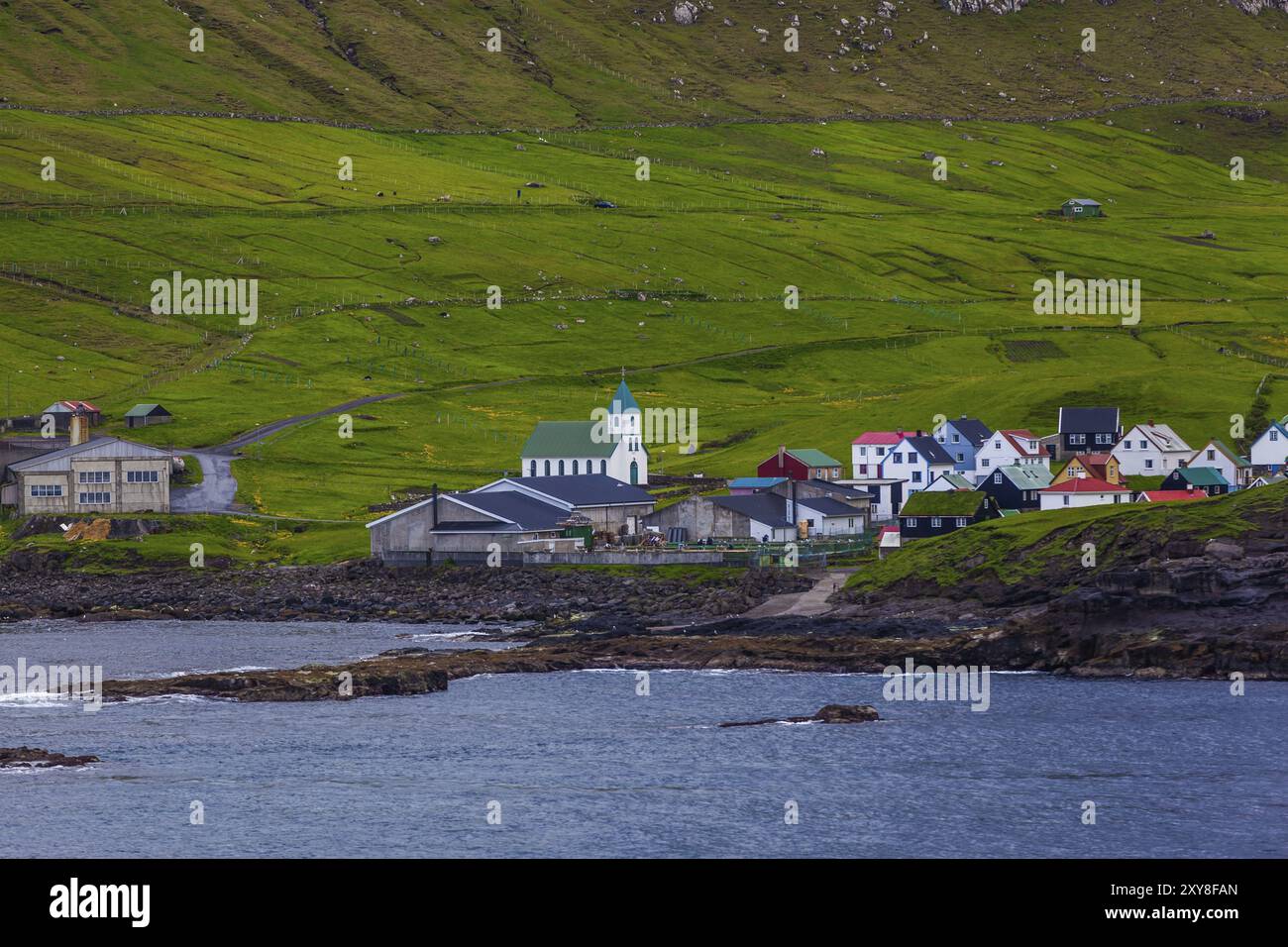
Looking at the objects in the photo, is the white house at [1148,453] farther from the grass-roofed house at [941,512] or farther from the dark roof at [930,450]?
the grass-roofed house at [941,512]

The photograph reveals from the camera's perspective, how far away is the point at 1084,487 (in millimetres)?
136375

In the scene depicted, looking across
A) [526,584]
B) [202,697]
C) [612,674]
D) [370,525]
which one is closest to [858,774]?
[612,674]

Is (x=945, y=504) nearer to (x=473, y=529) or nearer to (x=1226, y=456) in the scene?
(x=1226, y=456)

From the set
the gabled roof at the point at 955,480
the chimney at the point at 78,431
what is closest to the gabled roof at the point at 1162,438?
the gabled roof at the point at 955,480

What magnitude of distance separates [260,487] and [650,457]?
123 ft

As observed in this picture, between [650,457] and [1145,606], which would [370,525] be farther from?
[1145,606]

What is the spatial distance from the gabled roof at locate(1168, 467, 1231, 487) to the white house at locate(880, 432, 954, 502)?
18.8 metres

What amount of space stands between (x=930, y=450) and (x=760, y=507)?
73.8ft

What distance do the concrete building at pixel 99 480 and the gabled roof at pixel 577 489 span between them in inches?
1045

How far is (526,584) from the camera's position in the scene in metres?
130

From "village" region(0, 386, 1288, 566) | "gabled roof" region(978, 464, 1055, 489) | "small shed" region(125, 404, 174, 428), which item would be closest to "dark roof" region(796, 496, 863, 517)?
"village" region(0, 386, 1288, 566)

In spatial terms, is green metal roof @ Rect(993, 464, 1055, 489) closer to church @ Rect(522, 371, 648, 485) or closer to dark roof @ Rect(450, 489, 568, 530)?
dark roof @ Rect(450, 489, 568, 530)

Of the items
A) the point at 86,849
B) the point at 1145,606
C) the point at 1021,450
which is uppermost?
the point at 1021,450
